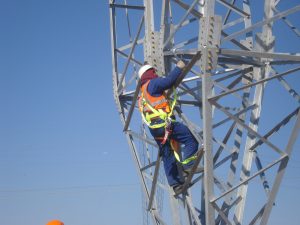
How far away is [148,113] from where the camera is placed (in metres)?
11.1

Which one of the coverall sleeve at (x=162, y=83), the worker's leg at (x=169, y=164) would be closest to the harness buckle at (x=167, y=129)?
the worker's leg at (x=169, y=164)

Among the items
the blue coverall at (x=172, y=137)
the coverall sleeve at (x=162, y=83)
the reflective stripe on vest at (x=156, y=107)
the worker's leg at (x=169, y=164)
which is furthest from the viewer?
the worker's leg at (x=169, y=164)

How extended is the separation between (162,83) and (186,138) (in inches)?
53.5

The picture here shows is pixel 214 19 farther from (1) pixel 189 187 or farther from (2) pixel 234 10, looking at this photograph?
(1) pixel 189 187

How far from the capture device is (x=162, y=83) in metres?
10.7

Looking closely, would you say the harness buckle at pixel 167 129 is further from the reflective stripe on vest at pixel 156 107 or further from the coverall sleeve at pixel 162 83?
the coverall sleeve at pixel 162 83

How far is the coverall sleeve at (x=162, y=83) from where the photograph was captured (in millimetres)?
10509

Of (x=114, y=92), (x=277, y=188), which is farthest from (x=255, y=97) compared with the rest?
(x=114, y=92)

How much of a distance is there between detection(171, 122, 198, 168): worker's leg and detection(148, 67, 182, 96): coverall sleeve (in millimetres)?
835

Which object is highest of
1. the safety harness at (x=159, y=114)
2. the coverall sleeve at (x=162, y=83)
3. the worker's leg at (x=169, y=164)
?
the coverall sleeve at (x=162, y=83)

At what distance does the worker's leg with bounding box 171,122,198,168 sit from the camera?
37.2 feet

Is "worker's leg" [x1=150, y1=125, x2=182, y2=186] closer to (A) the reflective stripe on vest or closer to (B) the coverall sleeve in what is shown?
(A) the reflective stripe on vest

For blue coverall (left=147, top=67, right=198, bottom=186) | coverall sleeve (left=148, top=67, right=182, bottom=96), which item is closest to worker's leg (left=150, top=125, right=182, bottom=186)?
blue coverall (left=147, top=67, right=198, bottom=186)

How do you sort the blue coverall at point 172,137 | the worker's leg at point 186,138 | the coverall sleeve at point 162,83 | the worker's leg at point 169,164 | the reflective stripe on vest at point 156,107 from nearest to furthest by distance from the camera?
the coverall sleeve at point 162,83 → the blue coverall at point 172,137 → the reflective stripe on vest at point 156,107 → the worker's leg at point 186,138 → the worker's leg at point 169,164
